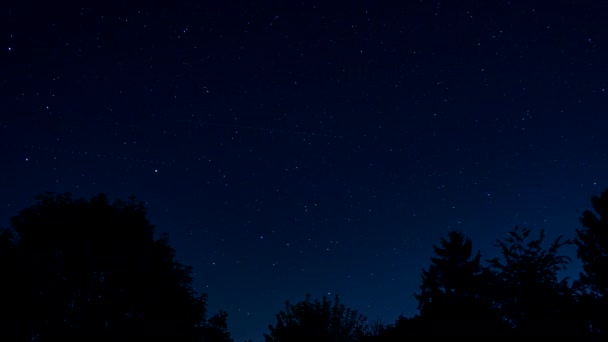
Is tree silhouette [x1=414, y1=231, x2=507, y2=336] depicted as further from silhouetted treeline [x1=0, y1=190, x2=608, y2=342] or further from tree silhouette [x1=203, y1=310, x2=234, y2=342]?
tree silhouette [x1=203, y1=310, x2=234, y2=342]

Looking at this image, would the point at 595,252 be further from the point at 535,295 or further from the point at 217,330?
the point at 217,330

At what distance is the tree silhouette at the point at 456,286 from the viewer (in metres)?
23.0

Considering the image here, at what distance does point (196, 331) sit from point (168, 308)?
1837mm

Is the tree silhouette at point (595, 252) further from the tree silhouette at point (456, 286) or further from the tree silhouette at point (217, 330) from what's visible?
the tree silhouette at point (217, 330)

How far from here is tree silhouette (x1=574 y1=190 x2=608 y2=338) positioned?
20250mm

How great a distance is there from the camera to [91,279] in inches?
744

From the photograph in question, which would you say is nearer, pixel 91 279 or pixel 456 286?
pixel 91 279

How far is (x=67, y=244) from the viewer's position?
18.7 m

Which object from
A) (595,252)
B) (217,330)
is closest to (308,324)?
(217,330)

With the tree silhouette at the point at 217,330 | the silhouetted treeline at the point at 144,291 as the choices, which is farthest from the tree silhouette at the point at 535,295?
the tree silhouette at the point at 217,330

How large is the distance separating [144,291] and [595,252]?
22.9m

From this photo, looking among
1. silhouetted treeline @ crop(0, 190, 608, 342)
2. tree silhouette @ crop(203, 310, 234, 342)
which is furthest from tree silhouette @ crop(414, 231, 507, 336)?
tree silhouette @ crop(203, 310, 234, 342)

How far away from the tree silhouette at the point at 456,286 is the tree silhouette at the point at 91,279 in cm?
1329

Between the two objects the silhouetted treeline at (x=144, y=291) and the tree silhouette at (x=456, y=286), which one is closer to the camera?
the silhouetted treeline at (x=144, y=291)
